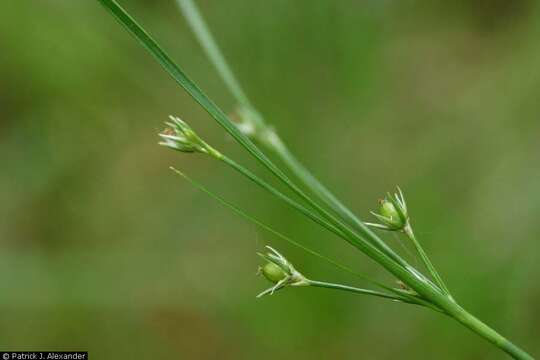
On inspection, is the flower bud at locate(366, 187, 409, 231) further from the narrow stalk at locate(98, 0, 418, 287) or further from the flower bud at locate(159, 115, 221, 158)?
the flower bud at locate(159, 115, 221, 158)

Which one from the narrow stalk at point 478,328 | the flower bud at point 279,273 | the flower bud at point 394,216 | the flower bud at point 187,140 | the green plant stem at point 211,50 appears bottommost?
the narrow stalk at point 478,328

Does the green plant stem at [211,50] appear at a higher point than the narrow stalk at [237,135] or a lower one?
higher

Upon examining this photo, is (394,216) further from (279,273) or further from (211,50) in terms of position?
(211,50)

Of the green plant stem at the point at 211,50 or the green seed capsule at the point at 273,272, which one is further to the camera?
the green plant stem at the point at 211,50

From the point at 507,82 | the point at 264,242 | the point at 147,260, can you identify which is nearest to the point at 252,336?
the point at 264,242

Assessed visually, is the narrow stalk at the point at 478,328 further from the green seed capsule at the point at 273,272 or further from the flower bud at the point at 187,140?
the flower bud at the point at 187,140

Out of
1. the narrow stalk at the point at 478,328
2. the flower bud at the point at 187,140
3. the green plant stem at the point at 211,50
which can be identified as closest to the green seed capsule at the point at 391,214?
the narrow stalk at the point at 478,328
